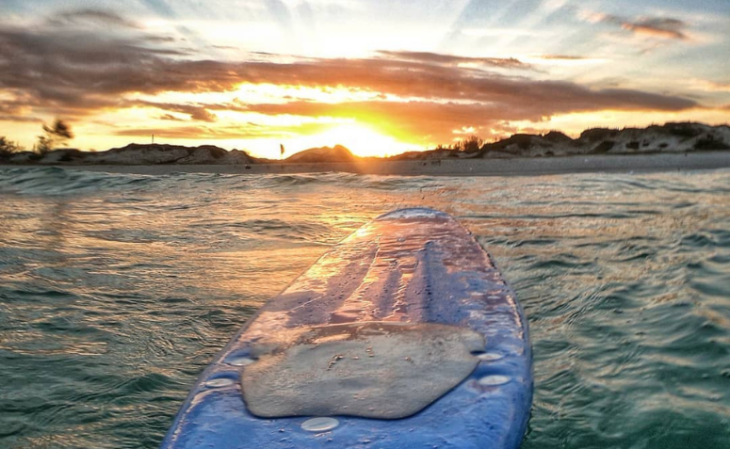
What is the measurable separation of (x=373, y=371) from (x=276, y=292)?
7.67 ft

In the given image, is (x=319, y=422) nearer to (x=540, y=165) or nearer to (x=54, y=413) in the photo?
(x=54, y=413)

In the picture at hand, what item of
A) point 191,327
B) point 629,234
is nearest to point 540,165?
point 629,234

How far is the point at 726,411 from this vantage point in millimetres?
2137

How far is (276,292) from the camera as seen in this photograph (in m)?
4.11

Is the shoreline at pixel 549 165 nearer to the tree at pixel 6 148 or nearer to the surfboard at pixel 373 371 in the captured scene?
the tree at pixel 6 148

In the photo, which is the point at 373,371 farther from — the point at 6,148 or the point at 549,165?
the point at 6,148

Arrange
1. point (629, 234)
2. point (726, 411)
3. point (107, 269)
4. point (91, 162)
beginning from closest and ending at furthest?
point (726, 411) < point (107, 269) < point (629, 234) < point (91, 162)

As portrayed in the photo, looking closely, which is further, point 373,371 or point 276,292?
point 276,292

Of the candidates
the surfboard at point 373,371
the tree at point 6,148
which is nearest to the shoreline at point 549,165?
the tree at point 6,148

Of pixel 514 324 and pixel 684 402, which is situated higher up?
pixel 514 324

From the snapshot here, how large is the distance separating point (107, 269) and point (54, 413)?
2638 mm

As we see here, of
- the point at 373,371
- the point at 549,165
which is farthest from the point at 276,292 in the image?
the point at 549,165

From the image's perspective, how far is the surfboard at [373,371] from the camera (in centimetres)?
156

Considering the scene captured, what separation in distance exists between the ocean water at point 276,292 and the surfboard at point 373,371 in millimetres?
378
